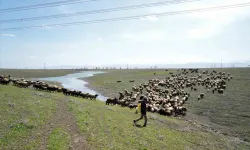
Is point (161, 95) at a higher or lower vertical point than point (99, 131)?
lower

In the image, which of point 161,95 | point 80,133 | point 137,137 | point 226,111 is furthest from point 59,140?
point 161,95

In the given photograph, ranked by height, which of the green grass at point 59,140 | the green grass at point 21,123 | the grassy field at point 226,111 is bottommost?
the grassy field at point 226,111

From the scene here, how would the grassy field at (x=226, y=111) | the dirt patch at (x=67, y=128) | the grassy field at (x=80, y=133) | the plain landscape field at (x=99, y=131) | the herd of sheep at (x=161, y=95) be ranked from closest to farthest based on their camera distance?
the dirt patch at (x=67, y=128) < the grassy field at (x=80, y=133) < the plain landscape field at (x=99, y=131) < the grassy field at (x=226, y=111) < the herd of sheep at (x=161, y=95)

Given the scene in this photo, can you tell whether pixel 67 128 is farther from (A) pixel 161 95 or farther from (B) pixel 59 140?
(A) pixel 161 95

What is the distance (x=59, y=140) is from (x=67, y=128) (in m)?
2.77

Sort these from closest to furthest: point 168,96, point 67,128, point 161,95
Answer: point 67,128 → point 168,96 → point 161,95

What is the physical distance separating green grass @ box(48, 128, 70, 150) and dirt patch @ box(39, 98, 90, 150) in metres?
0.28

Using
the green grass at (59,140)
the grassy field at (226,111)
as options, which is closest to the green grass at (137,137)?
the green grass at (59,140)

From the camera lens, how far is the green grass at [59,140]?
1282 centimetres

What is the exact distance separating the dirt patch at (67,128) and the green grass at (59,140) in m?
0.28

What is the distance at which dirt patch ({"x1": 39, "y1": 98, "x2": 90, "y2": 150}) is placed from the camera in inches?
532

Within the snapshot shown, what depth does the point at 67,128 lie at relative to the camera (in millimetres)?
16609

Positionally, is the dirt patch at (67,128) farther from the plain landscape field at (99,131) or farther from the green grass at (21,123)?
the green grass at (21,123)

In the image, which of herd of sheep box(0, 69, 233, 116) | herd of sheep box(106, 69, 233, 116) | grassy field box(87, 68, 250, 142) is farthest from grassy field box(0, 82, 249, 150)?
herd of sheep box(0, 69, 233, 116)
